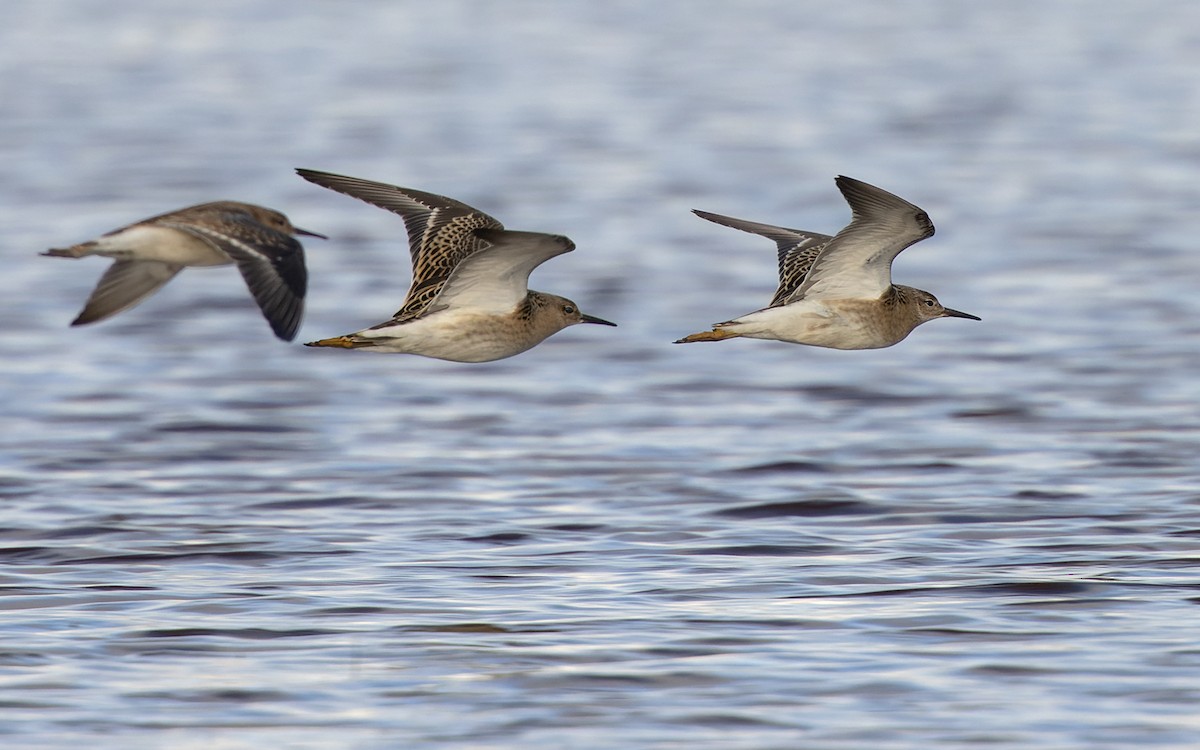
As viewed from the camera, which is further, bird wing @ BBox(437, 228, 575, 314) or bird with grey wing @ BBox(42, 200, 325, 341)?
bird wing @ BBox(437, 228, 575, 314)

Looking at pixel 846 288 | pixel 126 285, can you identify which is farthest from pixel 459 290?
pixel 126 285

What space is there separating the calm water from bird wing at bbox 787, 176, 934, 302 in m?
2.40

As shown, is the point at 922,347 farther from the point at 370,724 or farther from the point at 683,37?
the point at 683,37

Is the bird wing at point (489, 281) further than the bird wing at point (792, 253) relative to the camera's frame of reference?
No

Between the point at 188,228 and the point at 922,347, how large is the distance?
16.0m

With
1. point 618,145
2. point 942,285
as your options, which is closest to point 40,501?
point 942,285

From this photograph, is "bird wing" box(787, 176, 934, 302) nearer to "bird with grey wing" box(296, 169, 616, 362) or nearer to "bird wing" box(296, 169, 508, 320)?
"bird with grey wing" box(296, 169, 616, 362)

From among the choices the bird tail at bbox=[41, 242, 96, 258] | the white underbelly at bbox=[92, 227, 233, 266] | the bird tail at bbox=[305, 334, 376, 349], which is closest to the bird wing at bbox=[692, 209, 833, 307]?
the bird tail at bbox=[305, 334, 376, 349]

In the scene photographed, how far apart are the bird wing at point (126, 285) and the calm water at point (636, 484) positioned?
219cm

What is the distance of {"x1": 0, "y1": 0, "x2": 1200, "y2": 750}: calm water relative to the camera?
46.0ft

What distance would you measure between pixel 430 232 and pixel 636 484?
7.53 m

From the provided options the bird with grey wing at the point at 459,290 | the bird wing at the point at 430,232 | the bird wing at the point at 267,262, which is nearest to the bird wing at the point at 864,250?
the bird with grey wing at the point at 459,290

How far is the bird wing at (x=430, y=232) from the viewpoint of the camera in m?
13.5

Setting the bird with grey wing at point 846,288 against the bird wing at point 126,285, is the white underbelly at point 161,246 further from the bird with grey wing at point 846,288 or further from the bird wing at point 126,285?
the bird with grey wing at point 846,288
